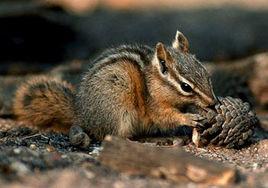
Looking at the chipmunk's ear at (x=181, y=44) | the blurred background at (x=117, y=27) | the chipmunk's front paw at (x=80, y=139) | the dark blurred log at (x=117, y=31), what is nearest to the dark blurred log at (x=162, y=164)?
the chipmunk's front paw at (x=80, y=139)

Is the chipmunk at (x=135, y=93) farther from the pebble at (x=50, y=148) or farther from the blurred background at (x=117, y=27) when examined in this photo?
the blurred background at (x=117, y=27)

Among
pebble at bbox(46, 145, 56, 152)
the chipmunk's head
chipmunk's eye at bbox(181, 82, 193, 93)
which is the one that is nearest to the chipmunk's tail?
pebble at bbox(46, 145, 56, 152)

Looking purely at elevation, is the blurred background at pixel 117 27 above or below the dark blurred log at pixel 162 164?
above

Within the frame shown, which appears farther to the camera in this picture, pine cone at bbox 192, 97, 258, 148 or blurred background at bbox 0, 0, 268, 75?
blurred background at bbox 0, 0, 268, 75

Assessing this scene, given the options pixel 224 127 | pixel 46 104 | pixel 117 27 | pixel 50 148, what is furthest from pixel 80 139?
pixel 117 27

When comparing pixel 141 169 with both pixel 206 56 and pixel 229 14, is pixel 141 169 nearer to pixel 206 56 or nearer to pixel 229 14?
pixel 206 56

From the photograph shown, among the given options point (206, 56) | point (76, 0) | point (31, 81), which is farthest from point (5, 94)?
point (76, 0)

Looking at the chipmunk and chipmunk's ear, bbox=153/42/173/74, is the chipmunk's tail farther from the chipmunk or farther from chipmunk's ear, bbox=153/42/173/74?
chipmunk's ear, bbox=153/42/173/74
